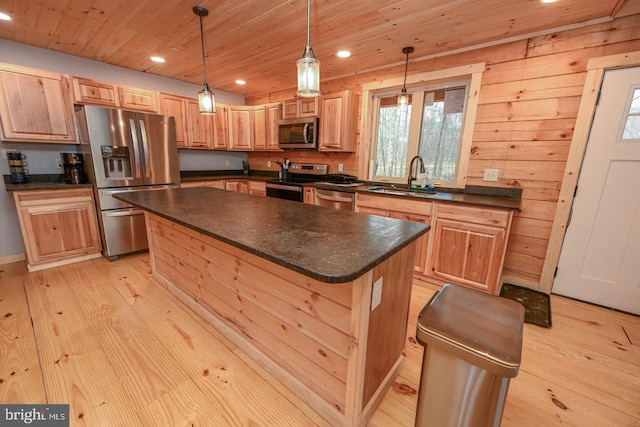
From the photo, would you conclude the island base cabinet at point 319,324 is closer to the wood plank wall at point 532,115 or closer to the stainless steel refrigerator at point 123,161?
the wood plank wall at point 532,115

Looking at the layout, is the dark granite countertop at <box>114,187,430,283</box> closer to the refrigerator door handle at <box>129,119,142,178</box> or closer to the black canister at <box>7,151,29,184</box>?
the refrigerator door handle at <box>129,119,142,178</box>

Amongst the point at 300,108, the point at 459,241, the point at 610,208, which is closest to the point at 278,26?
the point at 300,108

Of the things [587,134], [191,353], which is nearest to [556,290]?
[587,134]

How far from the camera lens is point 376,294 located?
3.61ft

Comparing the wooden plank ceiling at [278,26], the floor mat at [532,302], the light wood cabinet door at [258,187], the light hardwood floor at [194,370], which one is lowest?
the light hardwood floor at [194,370]

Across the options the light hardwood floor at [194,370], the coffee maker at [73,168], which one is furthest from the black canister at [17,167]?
the light hardwood floor at [194,370]

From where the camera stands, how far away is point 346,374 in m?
1.14

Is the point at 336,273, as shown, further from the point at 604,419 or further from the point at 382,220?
the point at 604,419

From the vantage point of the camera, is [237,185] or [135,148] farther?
[237,185]

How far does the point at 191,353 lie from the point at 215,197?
121 centimetres

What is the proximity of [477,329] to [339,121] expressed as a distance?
9.85ft

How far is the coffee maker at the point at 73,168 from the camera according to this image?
2971 millimetres

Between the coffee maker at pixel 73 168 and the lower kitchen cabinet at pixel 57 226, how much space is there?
0.76ft

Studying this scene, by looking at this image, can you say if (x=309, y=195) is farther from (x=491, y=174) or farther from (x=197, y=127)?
(x=197, y=127)
